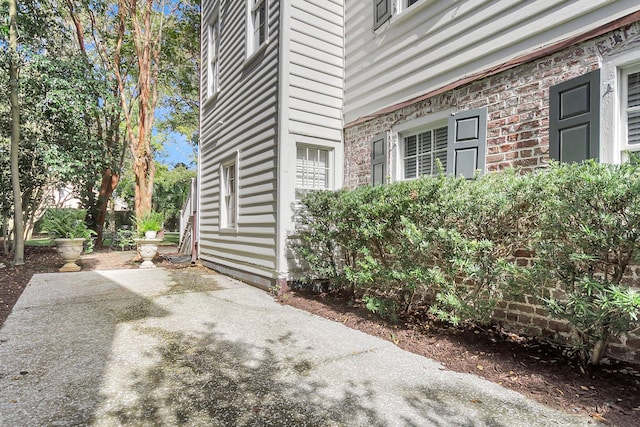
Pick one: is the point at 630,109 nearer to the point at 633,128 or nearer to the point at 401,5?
the point at 633,128

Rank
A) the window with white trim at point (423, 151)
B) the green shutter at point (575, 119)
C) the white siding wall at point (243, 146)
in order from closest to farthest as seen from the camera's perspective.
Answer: the green shutter at point (575, 119), the window with white trim at point (423, 151), the white siding wall at point (243, 146)

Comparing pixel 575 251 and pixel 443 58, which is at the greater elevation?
pixel 443 58

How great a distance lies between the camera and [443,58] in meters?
4.06

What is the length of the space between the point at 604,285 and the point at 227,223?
6.41 m

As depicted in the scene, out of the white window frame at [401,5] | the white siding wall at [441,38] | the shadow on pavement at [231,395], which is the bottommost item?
the shadow on pavement at [231,395]

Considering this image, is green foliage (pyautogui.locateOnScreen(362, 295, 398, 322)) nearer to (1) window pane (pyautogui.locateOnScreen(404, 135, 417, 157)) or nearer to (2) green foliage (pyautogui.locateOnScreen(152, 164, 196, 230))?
(1) window pane (pyautogui.locateOnScreen(404, 135, 417, 157))

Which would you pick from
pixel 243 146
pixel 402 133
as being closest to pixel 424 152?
pixel 402 133

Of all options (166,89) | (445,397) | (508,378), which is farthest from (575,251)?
(166,89)

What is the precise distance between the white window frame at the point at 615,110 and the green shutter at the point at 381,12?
2.89 m

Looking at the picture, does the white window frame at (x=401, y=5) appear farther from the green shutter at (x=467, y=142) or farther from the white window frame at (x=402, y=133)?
the green shutter at (x=467, y=142)

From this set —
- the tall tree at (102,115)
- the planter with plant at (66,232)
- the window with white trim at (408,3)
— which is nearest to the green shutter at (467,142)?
the window with white trim at (408,3)

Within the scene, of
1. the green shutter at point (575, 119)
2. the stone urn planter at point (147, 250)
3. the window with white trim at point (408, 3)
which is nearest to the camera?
the green shutter at point (575, 119)

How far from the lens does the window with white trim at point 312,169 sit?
546 cm

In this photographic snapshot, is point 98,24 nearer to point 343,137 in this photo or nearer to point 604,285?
point 343,137
